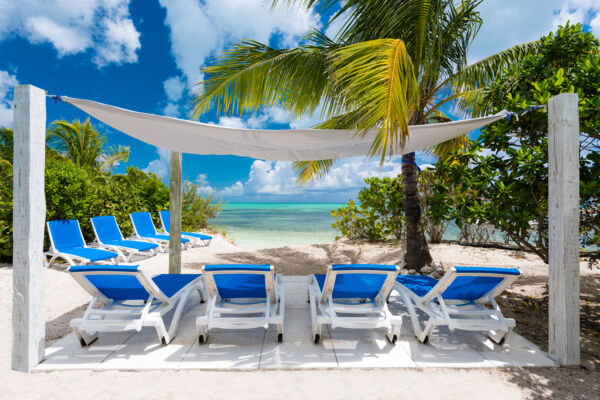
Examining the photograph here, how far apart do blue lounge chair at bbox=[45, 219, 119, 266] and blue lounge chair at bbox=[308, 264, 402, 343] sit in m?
4.70

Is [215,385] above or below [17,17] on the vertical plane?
below

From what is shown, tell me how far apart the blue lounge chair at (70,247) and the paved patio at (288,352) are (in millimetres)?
3166

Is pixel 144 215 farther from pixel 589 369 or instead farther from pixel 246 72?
pixel 589 369

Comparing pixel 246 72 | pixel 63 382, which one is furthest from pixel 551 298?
pixel 246 72

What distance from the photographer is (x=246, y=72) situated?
5.13 m

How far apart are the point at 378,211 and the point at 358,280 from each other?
6.13 metres

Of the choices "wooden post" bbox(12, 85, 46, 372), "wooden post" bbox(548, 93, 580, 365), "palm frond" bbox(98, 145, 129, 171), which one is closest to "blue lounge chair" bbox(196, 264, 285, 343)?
"wooden post" bbox(12, 85, 46, 372)

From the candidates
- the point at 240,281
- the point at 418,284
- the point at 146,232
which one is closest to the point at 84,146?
the point at 146,232

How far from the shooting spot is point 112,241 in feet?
22.7

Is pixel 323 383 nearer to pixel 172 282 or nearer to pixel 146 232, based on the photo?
pixel 172 282

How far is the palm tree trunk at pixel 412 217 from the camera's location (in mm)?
5551

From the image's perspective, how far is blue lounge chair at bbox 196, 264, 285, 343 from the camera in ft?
8.80

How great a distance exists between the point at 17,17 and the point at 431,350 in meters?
30.8

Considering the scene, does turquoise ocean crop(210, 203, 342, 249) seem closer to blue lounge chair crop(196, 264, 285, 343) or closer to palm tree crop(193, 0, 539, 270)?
palm tree crop(193, 0, 539, 270)
